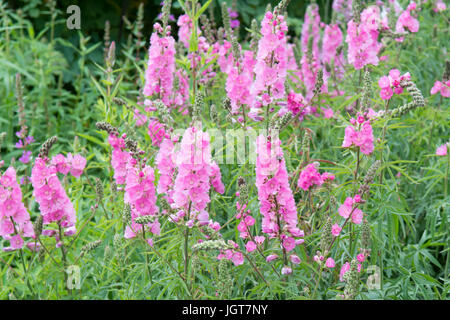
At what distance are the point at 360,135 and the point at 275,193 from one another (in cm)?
51

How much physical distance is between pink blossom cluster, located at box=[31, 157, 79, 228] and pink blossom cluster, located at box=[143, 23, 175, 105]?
1.05m

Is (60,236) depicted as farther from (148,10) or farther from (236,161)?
(148,10)

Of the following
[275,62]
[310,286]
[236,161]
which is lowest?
[310,286]

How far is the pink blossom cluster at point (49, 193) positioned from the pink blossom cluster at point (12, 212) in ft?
0.28

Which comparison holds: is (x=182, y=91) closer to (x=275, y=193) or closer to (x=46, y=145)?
(x=46, y=145)

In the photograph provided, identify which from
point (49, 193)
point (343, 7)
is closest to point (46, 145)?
point (49, 193)

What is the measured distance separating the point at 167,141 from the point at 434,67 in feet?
8.92

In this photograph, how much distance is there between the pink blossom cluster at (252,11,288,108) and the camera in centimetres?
288

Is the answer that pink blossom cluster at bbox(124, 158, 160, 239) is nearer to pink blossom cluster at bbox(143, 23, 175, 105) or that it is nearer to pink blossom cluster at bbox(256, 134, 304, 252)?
pink blossom cluster at bbox(256, 134, 304, 252)

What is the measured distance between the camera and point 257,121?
3.33 m

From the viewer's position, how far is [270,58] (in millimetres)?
2914

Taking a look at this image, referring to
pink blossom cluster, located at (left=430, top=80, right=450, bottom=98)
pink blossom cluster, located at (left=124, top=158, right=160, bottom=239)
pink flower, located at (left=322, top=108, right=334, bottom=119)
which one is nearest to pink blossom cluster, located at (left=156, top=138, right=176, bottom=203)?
pink blossom cluster, located at (left=124, top=158, right=160, bottom=239)
